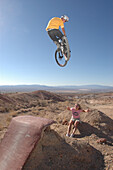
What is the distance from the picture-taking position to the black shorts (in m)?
4.37

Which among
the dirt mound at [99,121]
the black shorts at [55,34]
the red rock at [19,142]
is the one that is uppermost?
the black shorts at [55,34]

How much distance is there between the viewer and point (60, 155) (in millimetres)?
3549

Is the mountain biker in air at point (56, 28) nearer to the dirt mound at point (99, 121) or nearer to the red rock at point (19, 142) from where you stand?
the red rock at point (19, 142)

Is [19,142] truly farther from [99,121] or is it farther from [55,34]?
[99,121]

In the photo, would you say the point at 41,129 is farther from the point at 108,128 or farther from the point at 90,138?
the point at 108,128

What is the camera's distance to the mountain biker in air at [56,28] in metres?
4.19

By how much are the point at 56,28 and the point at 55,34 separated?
8.1 inches

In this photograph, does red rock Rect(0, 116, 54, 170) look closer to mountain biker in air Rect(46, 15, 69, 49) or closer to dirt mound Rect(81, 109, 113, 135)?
mountain biker in air Rect(46, 15, 69, 49)

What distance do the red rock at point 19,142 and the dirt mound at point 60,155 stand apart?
1.32 ft

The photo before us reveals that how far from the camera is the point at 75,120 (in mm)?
5789

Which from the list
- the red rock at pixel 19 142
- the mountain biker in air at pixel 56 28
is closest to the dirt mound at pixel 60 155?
the red rock at pixel 19 142

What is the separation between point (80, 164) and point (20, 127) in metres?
1.96

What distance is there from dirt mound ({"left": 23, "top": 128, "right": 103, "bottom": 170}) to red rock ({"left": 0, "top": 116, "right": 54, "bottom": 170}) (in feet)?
1.32

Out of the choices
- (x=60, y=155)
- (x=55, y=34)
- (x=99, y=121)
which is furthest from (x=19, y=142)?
(x=99, y=121)
